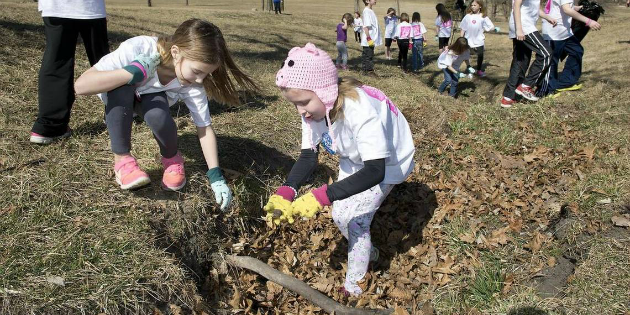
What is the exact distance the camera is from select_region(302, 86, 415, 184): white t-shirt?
2.59 m

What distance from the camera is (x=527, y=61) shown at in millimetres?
6660

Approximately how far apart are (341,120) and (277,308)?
154 centimetres

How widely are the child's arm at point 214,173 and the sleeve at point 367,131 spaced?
110cm

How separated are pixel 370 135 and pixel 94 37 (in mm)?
2856

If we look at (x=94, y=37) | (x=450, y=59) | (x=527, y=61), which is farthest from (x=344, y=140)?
(x=450, y=59)

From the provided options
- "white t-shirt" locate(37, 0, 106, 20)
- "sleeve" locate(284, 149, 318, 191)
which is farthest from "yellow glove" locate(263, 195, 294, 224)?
"white t-shirt" locate(37, 0, 106, 20)

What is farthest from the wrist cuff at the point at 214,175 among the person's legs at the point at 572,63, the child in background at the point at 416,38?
the child in background at the point at 416,38

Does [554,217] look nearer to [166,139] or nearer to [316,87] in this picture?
[316,87]

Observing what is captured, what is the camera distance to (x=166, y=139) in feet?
10.7

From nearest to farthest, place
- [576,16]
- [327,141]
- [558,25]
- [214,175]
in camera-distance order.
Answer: [327,141] → [214,175] → [576,16] → [558,25]

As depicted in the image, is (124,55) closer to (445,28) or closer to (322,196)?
(322,196)

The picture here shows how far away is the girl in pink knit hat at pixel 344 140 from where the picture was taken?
99.6 inches

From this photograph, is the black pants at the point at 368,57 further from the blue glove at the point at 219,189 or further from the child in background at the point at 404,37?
the blue glove at the point at 219,189

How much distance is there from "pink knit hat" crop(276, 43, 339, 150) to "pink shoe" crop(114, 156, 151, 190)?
1.24m
